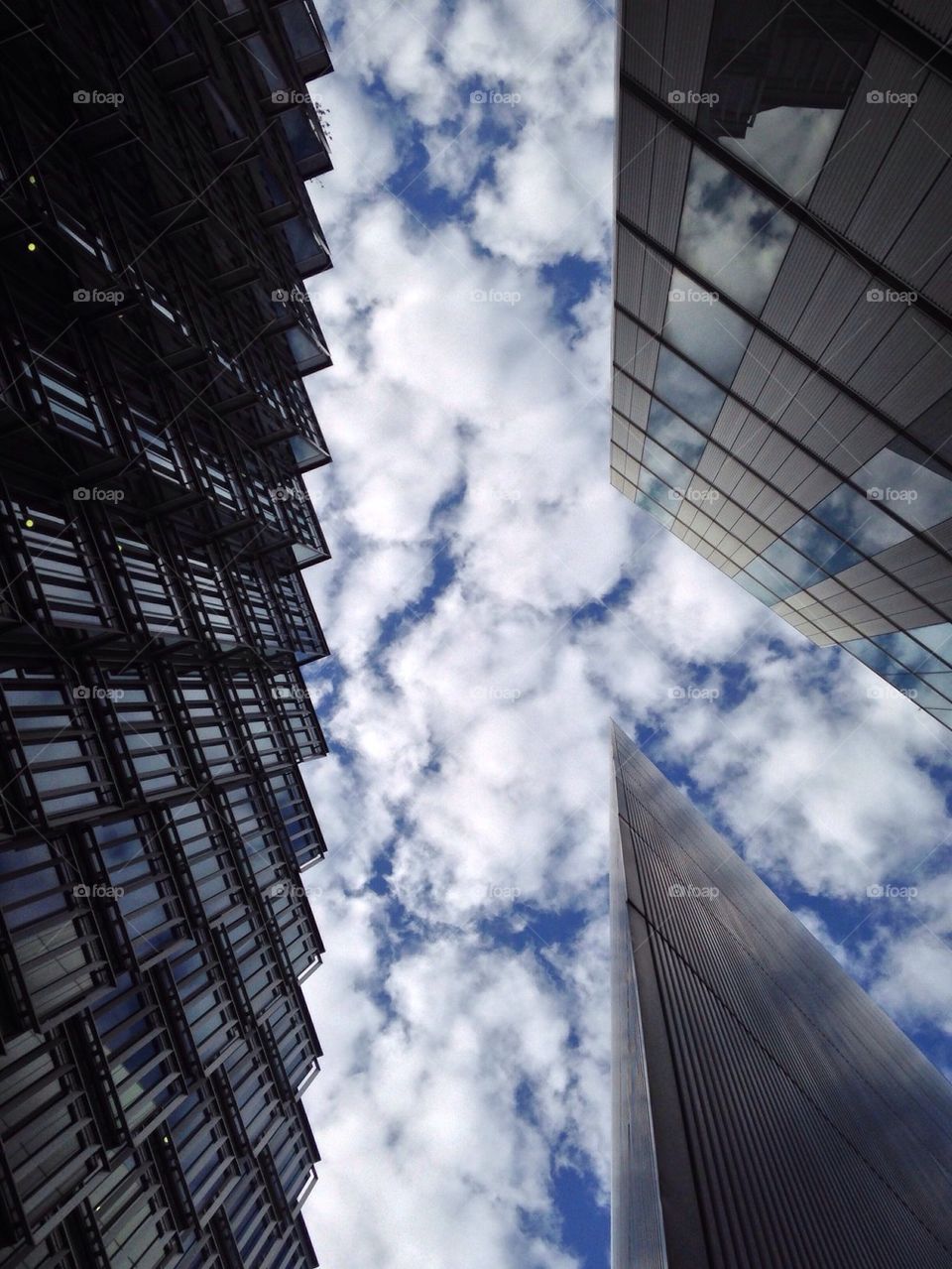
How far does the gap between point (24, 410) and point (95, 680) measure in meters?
8.99

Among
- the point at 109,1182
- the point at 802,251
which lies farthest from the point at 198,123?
the point at 109,1182

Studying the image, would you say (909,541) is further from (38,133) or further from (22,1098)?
(38,133)

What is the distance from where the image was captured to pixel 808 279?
10250mm

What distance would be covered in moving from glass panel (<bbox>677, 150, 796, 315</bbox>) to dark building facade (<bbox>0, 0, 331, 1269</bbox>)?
1899 cm

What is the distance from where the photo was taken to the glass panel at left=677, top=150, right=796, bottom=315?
33.6 ft

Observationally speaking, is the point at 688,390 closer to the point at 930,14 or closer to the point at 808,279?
the point at 808,279

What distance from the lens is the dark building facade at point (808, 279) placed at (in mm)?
7652

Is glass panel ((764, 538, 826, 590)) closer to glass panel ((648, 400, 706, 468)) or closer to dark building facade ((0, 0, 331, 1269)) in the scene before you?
glass panel ((648, 400, 706, 468))

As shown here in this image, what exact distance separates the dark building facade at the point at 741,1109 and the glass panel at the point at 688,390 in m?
14.8

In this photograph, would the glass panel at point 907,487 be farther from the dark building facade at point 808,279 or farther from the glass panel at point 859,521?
the glass panel at point 859,521

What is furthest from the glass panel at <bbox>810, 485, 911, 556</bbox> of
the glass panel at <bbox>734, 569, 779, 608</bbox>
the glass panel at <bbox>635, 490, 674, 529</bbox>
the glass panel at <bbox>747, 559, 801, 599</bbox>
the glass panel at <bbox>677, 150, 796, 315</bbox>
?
the glass panel at <bbox>635, 490, 674, 529</bbox>

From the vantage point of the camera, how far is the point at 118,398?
86.5 feet

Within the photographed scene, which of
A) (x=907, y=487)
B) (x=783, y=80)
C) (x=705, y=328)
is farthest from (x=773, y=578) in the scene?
(x=783, y=80)

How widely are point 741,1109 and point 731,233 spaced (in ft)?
64.5
